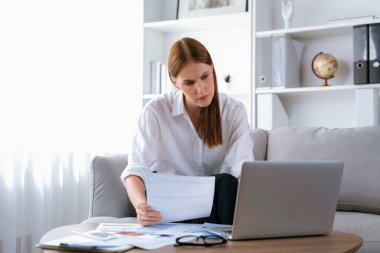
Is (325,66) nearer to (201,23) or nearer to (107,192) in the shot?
(201,23)

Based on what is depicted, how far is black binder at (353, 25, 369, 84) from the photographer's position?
2.81 m

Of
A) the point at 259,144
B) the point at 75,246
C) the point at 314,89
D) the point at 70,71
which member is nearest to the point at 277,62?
the point at 314,89

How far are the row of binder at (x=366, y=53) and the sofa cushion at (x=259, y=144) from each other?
698 mm

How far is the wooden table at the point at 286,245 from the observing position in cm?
111

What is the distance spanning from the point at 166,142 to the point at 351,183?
32.4 inches

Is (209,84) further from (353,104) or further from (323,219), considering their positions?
(353,104)

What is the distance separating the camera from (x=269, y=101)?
121 inches

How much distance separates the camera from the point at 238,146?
6.07ft

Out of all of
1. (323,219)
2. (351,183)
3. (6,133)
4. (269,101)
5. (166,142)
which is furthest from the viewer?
(269,101)

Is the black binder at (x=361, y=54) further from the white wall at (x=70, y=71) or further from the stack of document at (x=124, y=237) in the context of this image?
the stack of document at (x=124, y=237)

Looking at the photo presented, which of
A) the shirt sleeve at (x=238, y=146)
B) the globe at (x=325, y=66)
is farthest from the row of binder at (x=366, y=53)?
the shirt sleeve at (x=238, y=146)

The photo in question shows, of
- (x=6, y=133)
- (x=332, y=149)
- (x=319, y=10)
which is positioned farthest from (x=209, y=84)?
(x=319, y=10)

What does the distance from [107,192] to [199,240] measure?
0.91m

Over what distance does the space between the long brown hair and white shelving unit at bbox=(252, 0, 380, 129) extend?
1.23 metres
